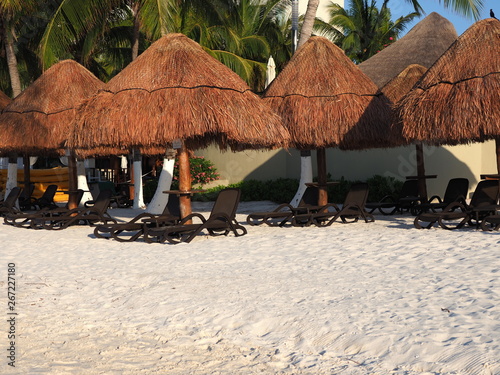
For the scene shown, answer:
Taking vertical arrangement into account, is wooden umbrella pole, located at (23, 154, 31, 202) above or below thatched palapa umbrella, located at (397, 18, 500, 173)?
below

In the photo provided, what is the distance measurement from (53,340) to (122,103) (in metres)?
6.54

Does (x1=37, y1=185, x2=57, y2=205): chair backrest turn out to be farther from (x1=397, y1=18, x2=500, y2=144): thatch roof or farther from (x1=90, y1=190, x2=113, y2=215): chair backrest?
(x1=397, y1=18, x2=500, y2=144): thatch roof

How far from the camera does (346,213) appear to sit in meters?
12.3

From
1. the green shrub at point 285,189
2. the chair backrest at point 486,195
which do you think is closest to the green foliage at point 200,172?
the green shrub at point 285,189

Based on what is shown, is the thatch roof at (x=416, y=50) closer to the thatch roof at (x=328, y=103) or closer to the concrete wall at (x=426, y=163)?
the concrete wall at (x=426, y=163)

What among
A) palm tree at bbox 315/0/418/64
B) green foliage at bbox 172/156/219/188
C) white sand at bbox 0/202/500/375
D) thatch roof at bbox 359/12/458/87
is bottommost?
white sand at bbox 0/202/500/375

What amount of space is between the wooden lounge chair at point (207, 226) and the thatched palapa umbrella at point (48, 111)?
4.54 metres

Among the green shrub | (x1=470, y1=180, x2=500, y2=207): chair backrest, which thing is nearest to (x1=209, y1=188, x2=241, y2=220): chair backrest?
(x1=470, y1=180, x2=500, y2=207): chair backrest

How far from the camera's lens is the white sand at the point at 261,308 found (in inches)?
177

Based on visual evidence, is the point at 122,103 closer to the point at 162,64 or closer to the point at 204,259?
the point at 162,64

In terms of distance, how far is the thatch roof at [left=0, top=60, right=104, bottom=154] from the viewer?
14.6 metres

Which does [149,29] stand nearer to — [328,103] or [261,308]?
[328,103]

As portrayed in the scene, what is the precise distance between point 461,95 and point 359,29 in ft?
77.2

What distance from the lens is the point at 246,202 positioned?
1978 centimetres
